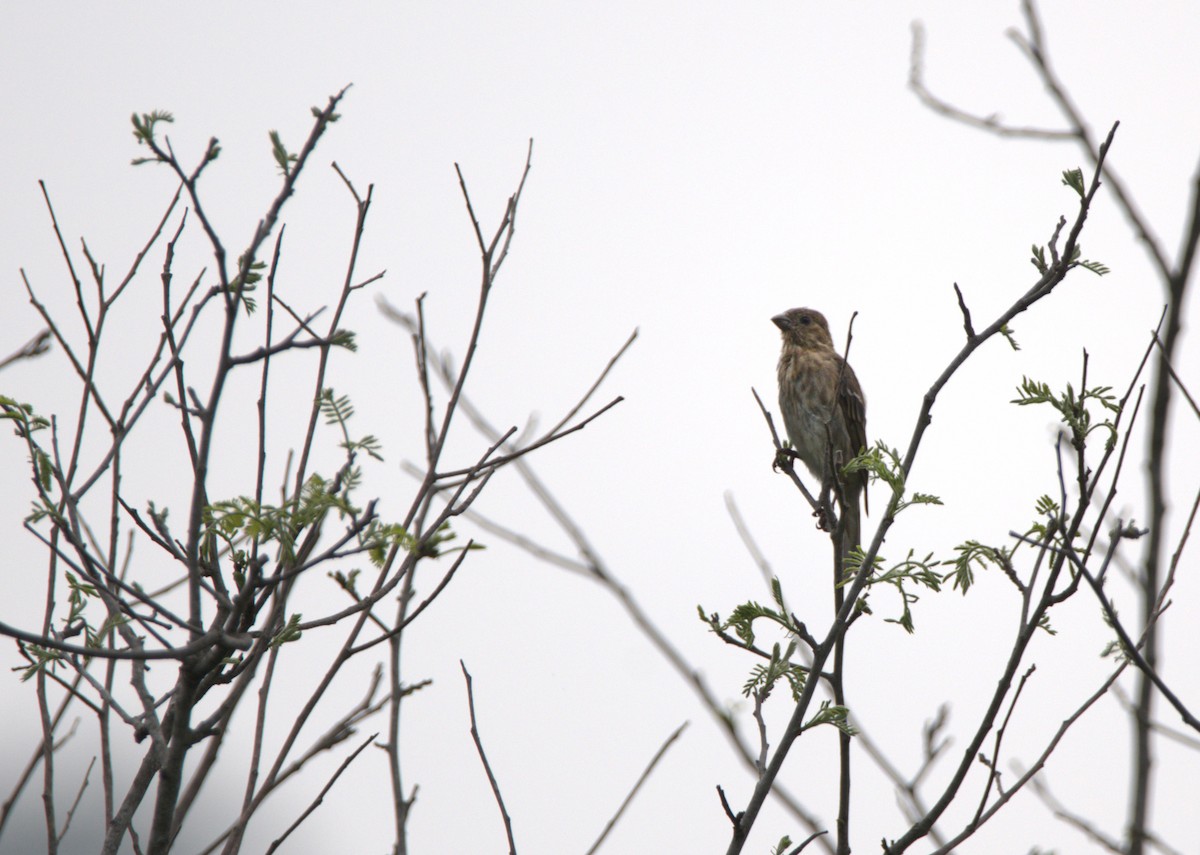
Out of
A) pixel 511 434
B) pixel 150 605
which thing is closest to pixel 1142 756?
pixel 511 434

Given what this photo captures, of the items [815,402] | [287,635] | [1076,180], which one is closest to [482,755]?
[287,635]

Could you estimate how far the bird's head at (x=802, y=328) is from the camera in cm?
820

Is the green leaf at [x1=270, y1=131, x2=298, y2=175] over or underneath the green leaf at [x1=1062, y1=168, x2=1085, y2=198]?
underneath

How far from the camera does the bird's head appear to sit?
820cm

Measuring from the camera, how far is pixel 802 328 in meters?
8.27

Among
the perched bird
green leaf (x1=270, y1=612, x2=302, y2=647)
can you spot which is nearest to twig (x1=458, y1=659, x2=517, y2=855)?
green leaf (x1=270, y1=612, x2=302, y2=647)

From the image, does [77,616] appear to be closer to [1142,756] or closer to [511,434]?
[511,434]

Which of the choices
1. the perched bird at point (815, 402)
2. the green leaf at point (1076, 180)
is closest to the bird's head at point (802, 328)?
the perched bird at point (815, 402)

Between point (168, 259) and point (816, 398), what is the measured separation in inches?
217

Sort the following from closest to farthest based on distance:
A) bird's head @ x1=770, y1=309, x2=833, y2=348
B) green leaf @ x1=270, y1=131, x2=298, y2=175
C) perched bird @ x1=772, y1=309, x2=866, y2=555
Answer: green leaf @ x1=270, y1=131, x2=298, y2=175 < perched bird @ x1=772, y1=309, x2=866, y2=555 < bird's head @ x1=770, y1=309, x2=833, y2=348

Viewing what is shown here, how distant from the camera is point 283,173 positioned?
2338mm

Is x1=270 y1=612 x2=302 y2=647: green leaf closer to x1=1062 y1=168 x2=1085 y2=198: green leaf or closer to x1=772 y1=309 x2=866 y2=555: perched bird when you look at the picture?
x1=1062 y1=168 x2=1085 y2=198: green leaf

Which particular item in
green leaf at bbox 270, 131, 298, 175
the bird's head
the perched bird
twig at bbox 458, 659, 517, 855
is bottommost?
twig at bbox 458, 659, 517, 855

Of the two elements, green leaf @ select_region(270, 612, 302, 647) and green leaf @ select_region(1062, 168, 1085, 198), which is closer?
green leaf @ select_region(270, 612, 302, 647)
